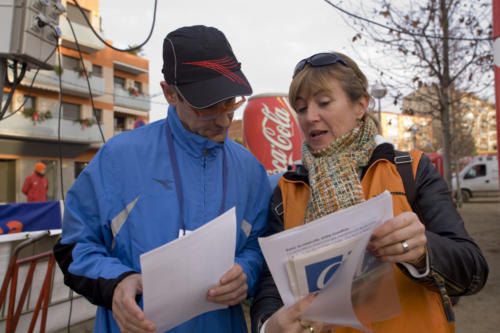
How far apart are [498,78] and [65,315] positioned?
175 inches

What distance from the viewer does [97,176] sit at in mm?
1354

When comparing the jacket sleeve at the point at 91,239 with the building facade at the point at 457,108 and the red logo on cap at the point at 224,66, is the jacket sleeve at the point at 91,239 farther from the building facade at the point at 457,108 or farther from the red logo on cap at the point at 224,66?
the building facade at the point at 457,108

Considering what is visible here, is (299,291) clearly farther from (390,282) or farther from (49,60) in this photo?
(49,60)

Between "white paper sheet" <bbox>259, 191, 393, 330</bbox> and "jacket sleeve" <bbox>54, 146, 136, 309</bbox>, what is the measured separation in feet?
1.95

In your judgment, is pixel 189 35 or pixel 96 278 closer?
pixel 96 278

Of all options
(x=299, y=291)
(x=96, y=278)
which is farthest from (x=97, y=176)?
(x=299, y=291)

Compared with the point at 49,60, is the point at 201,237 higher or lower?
lower

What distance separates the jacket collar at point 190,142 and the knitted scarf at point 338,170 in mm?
424

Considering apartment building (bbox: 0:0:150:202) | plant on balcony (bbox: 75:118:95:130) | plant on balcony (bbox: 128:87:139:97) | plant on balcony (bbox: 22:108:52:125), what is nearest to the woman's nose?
apartment building (bbox: 0:0:150:202)

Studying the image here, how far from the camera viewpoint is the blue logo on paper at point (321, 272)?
0.90m

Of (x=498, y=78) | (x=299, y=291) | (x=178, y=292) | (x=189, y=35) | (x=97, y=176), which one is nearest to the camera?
(x=299, y=291)

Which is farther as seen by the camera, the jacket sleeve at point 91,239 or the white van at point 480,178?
the white van at point 480,178

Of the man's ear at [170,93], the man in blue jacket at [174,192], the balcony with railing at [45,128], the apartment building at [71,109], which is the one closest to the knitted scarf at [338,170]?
the man in blue jacket at [174,192]

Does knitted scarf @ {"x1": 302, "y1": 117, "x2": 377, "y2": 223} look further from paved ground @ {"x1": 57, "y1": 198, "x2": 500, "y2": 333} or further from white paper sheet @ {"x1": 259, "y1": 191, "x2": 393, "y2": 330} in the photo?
paved ground @ {"x1": 57, "y1": 198, "x2": 500, "y2": 333}
